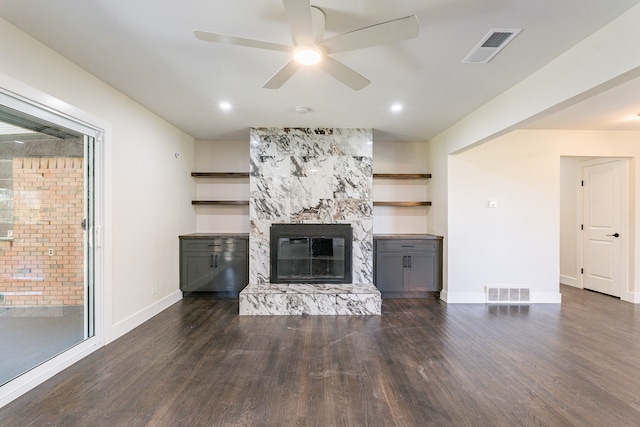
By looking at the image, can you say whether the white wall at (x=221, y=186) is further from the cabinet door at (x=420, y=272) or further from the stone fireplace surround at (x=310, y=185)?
the cabinet door at (x=420, y=272)

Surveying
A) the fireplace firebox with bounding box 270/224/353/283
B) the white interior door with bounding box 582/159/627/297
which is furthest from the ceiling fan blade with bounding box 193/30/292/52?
the white interior door with bounding box 582/159/627/297

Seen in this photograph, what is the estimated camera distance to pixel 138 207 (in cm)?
351

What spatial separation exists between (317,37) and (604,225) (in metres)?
5.63

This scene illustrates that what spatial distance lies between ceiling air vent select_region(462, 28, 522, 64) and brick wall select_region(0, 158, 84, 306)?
3.56 m

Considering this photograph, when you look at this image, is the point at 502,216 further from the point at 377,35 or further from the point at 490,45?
the point at 377,35

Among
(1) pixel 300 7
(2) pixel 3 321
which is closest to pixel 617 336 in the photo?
(1) pixel 300 7

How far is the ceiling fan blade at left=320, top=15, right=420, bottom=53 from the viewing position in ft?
5.39

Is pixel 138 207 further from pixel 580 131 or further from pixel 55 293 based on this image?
pixel 580 131

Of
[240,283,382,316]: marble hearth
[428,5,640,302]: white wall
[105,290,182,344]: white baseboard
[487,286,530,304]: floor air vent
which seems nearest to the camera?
[105,290,182,344]: white baseboard

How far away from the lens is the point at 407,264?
15.3 feet

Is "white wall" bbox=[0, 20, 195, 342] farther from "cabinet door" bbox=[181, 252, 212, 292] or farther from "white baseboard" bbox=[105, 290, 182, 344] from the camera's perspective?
"cabinet door" bbox=[181, 252, 212, 292]

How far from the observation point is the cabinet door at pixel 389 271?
466 centimetres

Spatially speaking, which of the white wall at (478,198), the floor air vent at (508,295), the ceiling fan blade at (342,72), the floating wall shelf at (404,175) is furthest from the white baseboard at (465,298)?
the ceiling fan blade at (342,72)

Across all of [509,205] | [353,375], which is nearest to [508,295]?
[509,205]
